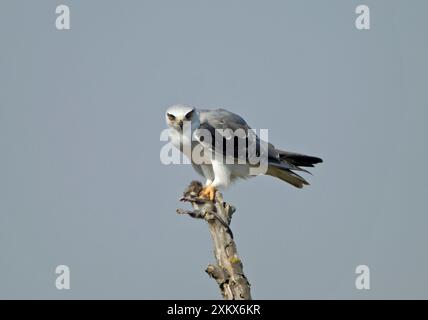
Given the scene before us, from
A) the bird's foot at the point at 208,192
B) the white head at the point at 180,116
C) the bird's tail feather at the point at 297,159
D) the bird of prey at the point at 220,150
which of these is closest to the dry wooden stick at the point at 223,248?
the bird's foot at the point at 208,192

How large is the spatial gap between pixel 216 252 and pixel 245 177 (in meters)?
2.62

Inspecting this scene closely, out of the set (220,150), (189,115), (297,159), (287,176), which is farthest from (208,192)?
(297,159)

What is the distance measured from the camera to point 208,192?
333 inches

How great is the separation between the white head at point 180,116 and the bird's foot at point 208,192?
79cm

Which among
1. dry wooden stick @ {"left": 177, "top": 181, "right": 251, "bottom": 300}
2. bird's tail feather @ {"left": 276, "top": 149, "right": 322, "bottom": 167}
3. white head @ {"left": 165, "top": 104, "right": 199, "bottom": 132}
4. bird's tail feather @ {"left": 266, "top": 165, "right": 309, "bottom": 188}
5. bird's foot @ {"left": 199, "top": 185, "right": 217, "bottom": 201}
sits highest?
white head @ {"left": 165, "top": 104, "right": 199, "bottom": 132}

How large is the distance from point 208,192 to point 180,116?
3.17 ft

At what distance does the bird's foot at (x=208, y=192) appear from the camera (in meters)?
8.25

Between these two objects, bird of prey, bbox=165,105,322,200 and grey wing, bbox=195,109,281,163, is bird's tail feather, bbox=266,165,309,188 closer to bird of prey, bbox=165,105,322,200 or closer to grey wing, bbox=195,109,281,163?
bird of prey, bbox=165,105,322,200

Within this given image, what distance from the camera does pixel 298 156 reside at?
9.80 m

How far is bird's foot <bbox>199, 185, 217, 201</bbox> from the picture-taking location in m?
8.25

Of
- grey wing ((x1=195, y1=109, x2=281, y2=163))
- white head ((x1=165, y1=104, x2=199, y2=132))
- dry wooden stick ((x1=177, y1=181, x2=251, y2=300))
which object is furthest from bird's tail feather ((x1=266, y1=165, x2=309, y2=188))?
dry wooden stick ((x1=177, y1=181, x2=251, y2=300))
